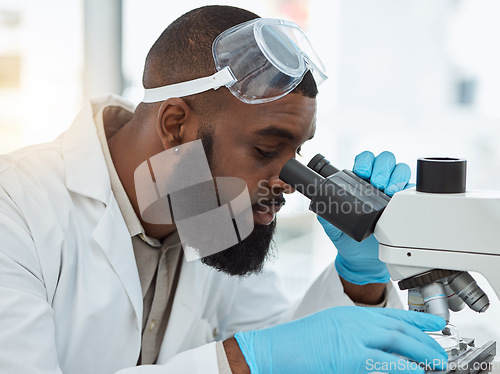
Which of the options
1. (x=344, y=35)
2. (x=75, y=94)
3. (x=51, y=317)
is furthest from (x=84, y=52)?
(x=51, y=317)

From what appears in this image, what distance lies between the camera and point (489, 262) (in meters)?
0.81

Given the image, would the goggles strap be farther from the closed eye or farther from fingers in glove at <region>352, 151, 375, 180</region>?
fingers in glove at <region>352, 151, 375, 180</region>

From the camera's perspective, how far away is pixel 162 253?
148cm

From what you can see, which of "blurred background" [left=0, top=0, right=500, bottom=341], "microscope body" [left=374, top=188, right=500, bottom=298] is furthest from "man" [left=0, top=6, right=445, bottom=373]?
"blurred background" [left=0, top=0, right=500, bottom=341]

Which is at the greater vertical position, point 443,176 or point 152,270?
point 443,176

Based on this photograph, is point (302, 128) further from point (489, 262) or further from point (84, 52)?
point (84, 52)

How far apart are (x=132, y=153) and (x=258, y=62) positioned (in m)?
0.41

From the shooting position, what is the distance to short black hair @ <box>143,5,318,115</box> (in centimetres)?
125

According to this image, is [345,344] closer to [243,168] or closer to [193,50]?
[243,168]

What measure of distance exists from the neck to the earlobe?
0.15ft

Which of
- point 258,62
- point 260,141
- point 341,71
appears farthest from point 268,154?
point 341,71

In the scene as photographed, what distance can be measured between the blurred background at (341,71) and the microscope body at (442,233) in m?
1.78

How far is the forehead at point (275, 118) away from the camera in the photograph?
1223mm

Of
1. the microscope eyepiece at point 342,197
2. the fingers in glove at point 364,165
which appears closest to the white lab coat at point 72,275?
the microscope eyepiece at point 342,197
